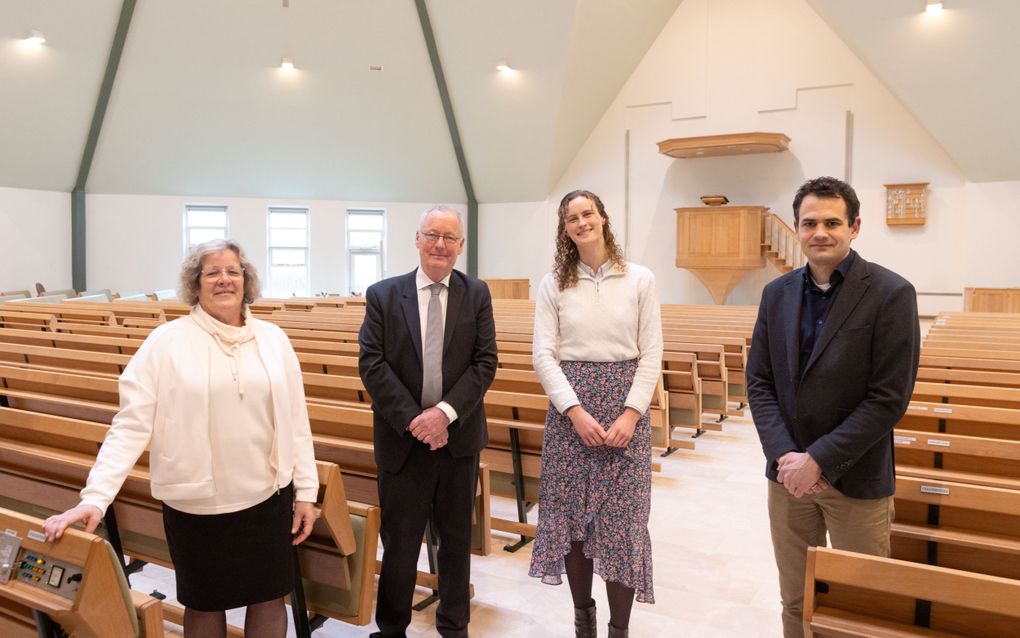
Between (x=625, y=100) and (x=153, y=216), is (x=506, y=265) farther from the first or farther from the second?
(x=153, y=216)

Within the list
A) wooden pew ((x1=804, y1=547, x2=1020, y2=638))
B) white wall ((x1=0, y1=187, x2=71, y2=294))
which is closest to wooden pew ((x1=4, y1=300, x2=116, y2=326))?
white wall ((x1=0, y1=187, x2=71, y2=294))

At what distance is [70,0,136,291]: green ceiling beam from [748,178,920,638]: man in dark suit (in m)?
11.6

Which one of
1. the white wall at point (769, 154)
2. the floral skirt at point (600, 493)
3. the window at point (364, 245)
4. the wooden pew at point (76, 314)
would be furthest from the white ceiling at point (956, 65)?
the floral skirt at point (600, 493)

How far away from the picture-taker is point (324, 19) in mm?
11594

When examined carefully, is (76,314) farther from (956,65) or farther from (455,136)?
(956,65)

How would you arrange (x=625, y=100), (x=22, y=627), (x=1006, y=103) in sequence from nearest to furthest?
(x=22, y=627) < (x=1006, y=103) < (x=625, y=100)

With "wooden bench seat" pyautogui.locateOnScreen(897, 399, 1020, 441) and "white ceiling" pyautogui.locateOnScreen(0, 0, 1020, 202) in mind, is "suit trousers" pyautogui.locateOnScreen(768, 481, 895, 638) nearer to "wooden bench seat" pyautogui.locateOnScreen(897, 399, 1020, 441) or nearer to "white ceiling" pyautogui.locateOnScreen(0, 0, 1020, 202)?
"wooden bench seat" pyautogui.locateOnScreen(897, 399, 1020, 441)

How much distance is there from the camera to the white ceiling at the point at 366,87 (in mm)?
10109

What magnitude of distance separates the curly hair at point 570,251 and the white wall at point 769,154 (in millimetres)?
10655

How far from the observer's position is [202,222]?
14258 mm

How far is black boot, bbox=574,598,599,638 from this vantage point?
2.25 m

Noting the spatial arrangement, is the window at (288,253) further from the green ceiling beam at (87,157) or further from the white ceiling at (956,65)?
the white ceiling at (956,65)

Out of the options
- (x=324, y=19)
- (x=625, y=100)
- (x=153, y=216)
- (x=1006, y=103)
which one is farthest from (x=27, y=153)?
(x=1006, y=103)

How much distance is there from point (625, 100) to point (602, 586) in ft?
39.3
